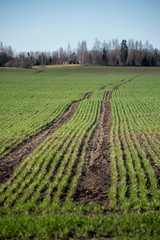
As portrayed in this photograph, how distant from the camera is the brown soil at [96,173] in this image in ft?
26.7

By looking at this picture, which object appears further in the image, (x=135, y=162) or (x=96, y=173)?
(x=135, y=162)

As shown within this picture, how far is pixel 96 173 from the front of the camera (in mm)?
10055

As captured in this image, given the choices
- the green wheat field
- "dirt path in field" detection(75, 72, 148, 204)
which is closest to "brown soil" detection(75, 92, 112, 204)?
"dirt path in field" detection(75, 72, 148, 204)

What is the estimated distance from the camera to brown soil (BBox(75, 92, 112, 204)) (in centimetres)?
812

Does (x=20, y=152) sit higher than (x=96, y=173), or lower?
higher

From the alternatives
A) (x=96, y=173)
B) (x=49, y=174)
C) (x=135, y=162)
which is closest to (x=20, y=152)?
(x=49, y=174)

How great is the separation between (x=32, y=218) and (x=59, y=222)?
2.93ft

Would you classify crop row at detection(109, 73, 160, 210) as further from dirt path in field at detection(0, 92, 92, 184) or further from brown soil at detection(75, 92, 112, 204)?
dirt path in field at detection(0, 92, 92, 184)

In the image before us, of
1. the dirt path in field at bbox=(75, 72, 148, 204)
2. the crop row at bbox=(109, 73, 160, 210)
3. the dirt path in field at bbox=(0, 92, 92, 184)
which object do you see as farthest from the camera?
the dirt path in field at bbox=(0, 92, 92, 184)

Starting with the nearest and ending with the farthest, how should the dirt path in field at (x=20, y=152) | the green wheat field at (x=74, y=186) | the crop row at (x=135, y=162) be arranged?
1. the green wheat field at (x=74, y=186)
2. the crop row at (x=135, y=162)
3. the dirt path in field at (x=20, y=152)

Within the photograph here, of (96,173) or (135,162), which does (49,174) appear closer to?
(96,173)

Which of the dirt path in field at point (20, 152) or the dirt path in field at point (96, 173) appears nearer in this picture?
the dirt path in field at point (96, 173)

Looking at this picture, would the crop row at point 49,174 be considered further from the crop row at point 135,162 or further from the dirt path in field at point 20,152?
the crop row at point 135,162

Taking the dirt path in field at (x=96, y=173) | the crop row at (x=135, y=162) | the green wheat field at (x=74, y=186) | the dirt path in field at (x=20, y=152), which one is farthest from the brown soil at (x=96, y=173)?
the dirt path in field at (x=20, y=152)
